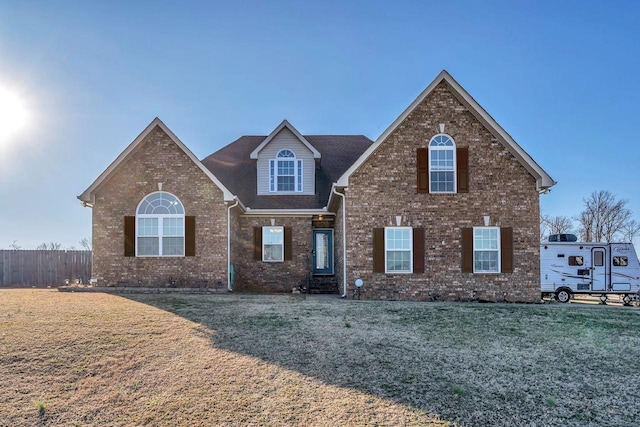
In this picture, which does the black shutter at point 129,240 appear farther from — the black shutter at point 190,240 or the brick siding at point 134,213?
the black shutter at point 190,240

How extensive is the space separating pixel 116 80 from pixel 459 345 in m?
13.1

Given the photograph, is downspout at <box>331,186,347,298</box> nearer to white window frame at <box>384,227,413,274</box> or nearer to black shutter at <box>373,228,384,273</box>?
black shutter at <box>373,228,384,273</box>

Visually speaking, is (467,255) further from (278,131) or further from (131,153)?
(131,153)

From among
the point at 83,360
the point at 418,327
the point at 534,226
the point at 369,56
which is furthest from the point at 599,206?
the point at 83,360

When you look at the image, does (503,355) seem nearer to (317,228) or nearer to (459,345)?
(459,345)

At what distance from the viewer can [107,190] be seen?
15078 mm

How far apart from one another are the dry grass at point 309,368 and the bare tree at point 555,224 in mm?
38186

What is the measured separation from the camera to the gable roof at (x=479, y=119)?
13.7 metres

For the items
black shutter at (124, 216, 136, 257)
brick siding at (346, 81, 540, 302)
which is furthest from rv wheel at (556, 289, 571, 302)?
black shutter at (124, 216, 136, 257)

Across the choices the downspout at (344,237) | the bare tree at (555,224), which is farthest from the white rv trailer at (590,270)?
the bare tree at (555,224)

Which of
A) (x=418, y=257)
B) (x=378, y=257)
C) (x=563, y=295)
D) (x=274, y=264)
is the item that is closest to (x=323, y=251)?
(x=274, y=264)

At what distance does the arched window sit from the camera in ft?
49.1

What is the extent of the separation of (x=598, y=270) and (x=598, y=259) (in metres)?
0.45

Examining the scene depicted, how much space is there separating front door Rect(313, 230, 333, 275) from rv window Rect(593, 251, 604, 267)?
10.8 m
